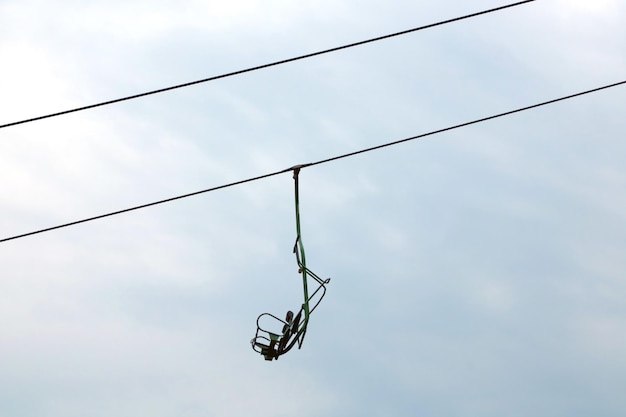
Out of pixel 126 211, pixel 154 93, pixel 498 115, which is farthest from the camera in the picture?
pixel 498 115

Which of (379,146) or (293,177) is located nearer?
(379,146)

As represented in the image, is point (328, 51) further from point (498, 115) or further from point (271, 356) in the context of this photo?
point (271, 356)

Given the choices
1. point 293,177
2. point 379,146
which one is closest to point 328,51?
point 379,146

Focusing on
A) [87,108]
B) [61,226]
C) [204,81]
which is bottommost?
[61,226]

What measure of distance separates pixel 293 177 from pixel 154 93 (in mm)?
2657

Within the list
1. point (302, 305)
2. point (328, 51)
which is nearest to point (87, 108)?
point (328, 51)

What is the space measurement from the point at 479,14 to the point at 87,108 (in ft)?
14.8

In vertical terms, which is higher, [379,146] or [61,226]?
[379,146]

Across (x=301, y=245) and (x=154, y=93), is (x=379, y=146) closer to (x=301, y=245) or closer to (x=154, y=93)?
(x=301, y=245)

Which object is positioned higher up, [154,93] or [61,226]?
[154,93]

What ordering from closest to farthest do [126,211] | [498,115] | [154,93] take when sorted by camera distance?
[154,93] < [126,211] < [498,115]

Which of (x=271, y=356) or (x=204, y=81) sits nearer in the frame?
(x=204, y=81)

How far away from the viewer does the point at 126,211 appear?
471 inches

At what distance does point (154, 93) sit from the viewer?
11195 mm
